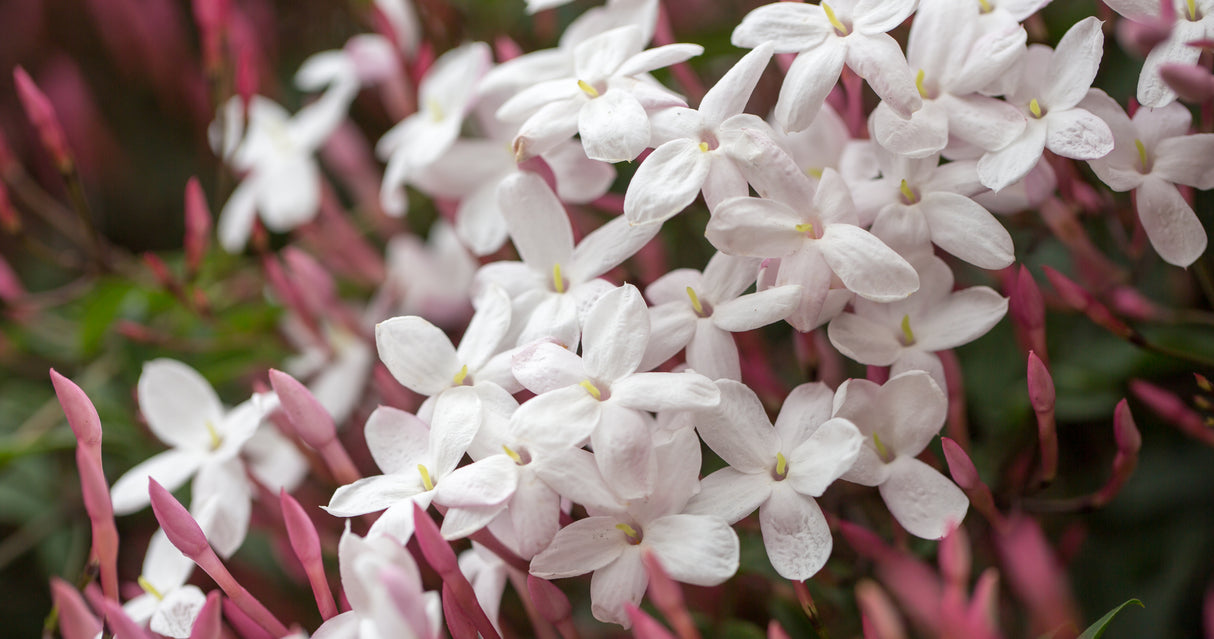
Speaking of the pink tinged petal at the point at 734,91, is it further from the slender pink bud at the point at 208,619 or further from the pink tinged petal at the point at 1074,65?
the slender pink bud at the point at 208,619

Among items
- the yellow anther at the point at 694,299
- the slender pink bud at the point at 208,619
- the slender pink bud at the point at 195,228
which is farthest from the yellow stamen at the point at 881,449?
the slender pink bud at the point at 195,228

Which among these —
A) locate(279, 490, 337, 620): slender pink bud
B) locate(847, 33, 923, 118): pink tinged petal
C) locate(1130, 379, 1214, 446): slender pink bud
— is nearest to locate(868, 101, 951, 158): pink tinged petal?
locate(847, 33, 923, 118): pink tinged petal

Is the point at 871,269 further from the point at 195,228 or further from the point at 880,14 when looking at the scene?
the point at 195,228

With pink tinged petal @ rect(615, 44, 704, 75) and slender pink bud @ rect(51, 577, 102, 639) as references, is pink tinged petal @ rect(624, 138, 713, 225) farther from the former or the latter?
slender pink bud @ rect(51, 577, 102, 639)

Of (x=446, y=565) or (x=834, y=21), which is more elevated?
(x=834, y=21)

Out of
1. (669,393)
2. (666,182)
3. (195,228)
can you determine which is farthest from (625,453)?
(195,228)
